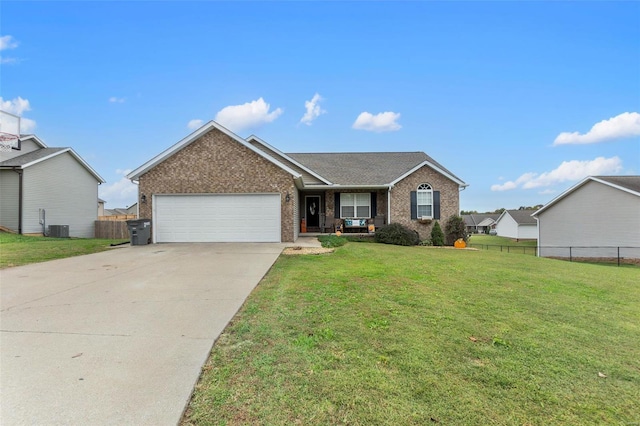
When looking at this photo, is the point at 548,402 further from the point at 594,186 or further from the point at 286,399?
the point at 594,186

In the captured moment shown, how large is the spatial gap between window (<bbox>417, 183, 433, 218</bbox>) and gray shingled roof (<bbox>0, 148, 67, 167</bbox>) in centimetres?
2315

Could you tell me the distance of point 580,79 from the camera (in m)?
15.0

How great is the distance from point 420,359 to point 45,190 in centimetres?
2558

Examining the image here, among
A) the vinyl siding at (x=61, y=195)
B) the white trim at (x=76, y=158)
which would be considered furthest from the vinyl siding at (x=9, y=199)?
the white trim at (x=76, y=158)

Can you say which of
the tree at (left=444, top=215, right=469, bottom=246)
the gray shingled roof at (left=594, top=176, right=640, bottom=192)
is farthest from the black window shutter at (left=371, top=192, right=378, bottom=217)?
the gray shingled roof at (left=594, top=176, right=640, bottom=192)

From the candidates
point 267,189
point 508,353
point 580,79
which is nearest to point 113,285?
point 508,353

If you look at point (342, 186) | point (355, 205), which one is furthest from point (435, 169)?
point (342, 186)

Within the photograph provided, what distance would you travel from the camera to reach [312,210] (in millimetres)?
20109

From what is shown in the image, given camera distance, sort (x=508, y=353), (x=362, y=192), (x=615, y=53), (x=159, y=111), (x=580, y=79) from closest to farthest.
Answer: (x=508, y=353), (x=615, y=53), (x=580, y=79), (x=159, y=111), (x=362, y=192)

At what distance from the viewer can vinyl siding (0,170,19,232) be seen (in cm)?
1906

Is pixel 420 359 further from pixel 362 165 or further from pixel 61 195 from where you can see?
pixel 61 195

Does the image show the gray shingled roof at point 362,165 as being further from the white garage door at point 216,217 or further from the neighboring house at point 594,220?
the neighboring house at point 594,220

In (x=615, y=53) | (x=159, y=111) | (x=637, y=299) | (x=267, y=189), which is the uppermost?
(x=615, y=53)

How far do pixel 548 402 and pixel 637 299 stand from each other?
6.07 m
